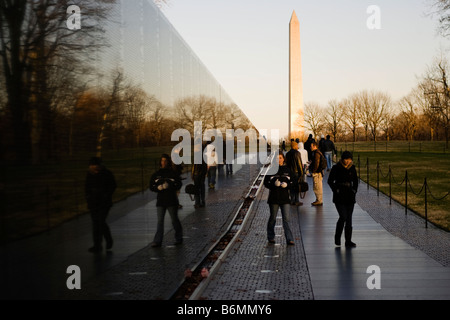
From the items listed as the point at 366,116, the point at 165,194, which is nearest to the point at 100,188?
the point at 165,194

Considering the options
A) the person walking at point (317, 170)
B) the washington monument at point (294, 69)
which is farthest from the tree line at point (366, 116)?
the person walking at point (317, 170)

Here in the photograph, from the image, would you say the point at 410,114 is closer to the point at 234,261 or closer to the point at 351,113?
the point at 351,113

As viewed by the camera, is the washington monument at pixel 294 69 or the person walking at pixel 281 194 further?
the washington monument at pixel 294 69

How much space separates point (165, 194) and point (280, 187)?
2630mm

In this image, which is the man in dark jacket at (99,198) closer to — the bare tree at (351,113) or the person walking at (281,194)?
the person walking at (281,194)

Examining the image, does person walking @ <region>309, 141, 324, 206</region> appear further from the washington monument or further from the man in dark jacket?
the washington monument

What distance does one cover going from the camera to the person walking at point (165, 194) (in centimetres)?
824

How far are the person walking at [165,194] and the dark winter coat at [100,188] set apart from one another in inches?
89.0

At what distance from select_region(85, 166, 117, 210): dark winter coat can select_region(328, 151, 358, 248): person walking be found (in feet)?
17.4

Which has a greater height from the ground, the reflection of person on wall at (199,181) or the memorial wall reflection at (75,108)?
the memorial wall reflection at (75,108)

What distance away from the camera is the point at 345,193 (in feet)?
33.2
